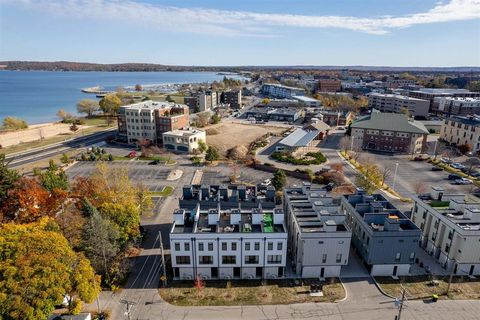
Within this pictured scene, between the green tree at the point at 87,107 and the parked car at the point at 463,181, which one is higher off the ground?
the green tree at the point at 87,107

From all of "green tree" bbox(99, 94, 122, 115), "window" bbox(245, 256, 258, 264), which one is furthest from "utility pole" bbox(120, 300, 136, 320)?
"green tree" bbox(99, 94, 122, 115)

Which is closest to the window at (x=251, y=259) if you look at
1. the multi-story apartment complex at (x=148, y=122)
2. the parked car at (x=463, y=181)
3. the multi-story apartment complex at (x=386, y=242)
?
the multi-story apartment complex at (x=386, y=242)

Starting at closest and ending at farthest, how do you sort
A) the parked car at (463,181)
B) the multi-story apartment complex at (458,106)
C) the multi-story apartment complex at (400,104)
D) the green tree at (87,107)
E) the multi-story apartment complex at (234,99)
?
the parked car at (463,181) → the multi-story apartment complex at (458,106) → the multi-story apartment complex at (400,104) → the green tree at (87,107) → the multi-story apartment complex at (234,99)

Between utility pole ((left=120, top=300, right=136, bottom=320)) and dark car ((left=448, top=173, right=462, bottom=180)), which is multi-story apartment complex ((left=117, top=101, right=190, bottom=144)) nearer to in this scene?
utility pole ((left=120, top=300, right=136, bottom=320))

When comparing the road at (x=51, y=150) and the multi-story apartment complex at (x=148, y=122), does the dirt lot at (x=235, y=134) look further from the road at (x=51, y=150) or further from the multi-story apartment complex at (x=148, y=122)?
the road at (x=51, y=150)

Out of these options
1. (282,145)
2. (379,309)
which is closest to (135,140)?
(282,145)

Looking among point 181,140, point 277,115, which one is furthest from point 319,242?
point 277,115

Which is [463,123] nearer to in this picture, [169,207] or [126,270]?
[169,207]
